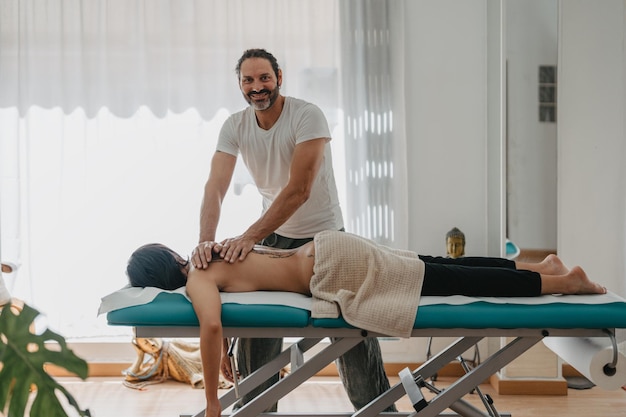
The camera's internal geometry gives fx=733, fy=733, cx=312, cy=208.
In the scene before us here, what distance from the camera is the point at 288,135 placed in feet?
8.29

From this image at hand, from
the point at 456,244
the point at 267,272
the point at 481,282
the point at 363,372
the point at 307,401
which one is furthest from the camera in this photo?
the point at 456,244

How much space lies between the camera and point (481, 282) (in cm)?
207

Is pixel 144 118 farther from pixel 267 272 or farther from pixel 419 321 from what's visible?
pixel 419 321

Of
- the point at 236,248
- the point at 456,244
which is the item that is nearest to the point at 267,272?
the point at 236,248

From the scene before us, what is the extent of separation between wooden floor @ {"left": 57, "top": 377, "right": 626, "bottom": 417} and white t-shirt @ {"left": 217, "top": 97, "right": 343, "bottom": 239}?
3.38 ft

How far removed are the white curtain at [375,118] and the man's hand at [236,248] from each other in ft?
4.88

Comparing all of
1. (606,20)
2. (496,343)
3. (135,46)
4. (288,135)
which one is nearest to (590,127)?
(606,20)

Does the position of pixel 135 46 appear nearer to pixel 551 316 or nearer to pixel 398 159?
pixel 398 159

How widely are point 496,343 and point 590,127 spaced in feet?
3.79

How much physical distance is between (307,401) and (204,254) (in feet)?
4.88

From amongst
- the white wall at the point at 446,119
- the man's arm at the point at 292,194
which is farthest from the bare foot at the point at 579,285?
the white wall at the point at 446,119

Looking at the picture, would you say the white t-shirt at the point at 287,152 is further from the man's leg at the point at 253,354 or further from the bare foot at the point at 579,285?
the bare foot at the point at 579,285

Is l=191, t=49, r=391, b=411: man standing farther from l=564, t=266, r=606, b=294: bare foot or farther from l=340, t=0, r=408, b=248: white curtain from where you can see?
l=340, t=0, r=408, b=248: white curtain

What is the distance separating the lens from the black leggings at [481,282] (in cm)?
206
